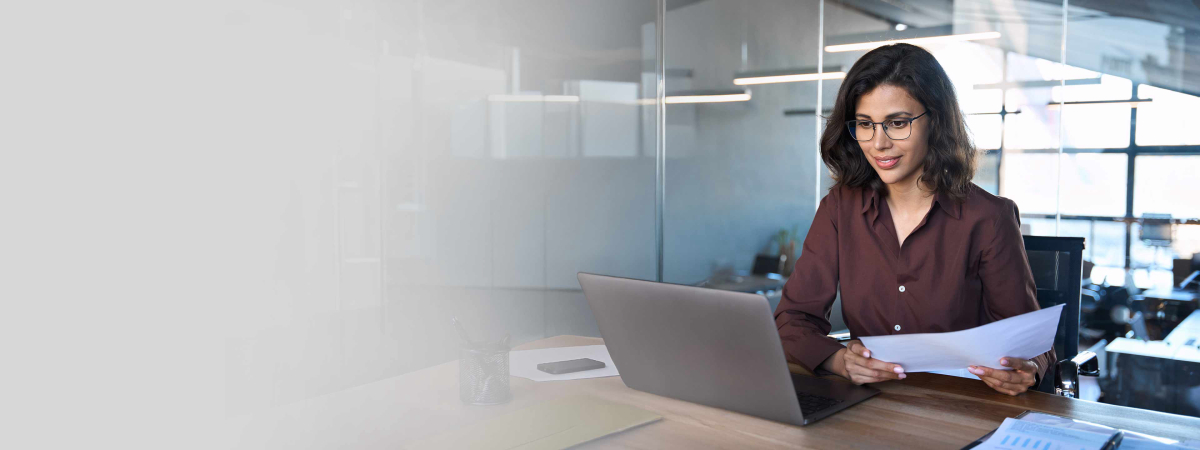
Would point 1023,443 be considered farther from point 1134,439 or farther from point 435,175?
point 435,175

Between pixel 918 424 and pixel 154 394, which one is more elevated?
pixel 918 424

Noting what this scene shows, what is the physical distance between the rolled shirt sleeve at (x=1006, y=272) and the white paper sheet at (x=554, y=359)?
2.99ft

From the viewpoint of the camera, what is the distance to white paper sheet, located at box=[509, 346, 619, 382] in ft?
5.26

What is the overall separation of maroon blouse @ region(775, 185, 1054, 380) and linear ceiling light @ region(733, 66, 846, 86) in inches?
118

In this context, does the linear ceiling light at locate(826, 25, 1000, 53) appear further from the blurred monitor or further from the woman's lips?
the woman's lips

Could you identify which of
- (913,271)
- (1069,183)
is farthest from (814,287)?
(1069,183)

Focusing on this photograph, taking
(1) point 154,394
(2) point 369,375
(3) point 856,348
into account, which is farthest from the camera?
(2) point 369,375

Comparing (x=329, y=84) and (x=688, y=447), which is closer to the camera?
(x=688, y=447)

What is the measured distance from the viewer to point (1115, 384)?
12.4 feet

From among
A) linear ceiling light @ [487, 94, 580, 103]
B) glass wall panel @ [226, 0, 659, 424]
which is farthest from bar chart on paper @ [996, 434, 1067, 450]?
linear ceiling light @ [487, 94, 580, 103]

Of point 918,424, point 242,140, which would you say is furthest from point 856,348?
point 242,140

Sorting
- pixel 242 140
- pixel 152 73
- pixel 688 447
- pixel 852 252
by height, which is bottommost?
pixel 688 447

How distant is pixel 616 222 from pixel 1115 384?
2615 mm

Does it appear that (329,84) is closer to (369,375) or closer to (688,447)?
(369,375)
